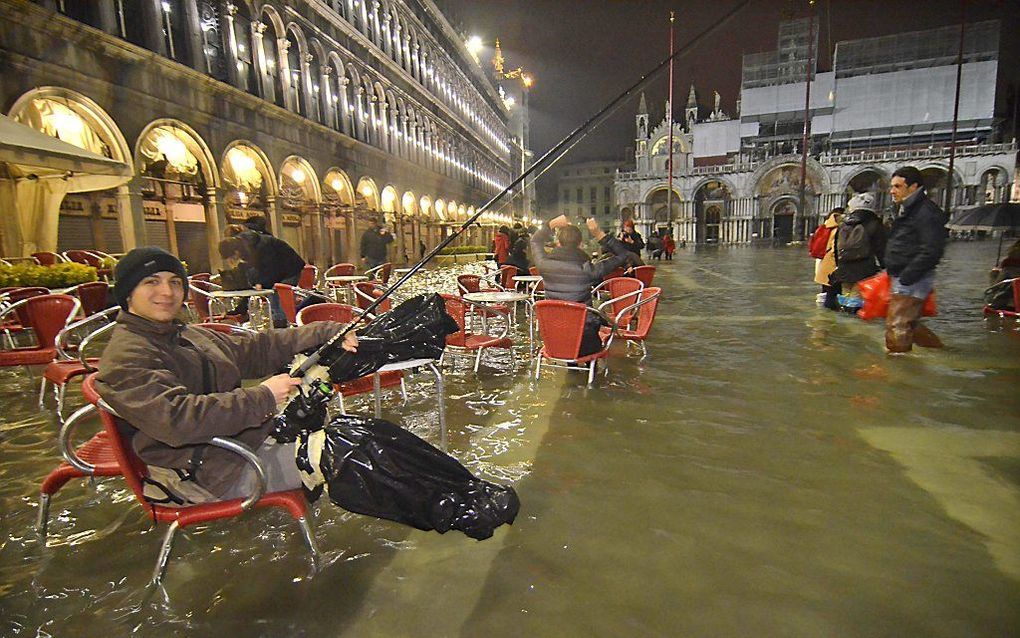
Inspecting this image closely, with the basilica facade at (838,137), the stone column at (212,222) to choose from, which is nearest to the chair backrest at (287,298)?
the stone column at (212,222)

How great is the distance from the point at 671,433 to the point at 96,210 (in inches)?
640

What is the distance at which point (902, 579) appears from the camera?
2148mm

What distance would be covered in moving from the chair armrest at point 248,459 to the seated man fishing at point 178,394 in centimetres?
4

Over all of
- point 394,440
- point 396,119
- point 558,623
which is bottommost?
point 558,623

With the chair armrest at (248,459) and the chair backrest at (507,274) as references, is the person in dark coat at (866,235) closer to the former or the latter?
the chair backrest at (507,274)

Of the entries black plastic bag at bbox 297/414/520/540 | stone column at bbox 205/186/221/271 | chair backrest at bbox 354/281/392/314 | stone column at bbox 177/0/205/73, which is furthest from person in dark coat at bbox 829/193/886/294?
stone column at bbox 177/0/205/73

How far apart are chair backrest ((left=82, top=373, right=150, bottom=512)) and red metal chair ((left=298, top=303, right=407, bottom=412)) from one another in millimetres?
1468

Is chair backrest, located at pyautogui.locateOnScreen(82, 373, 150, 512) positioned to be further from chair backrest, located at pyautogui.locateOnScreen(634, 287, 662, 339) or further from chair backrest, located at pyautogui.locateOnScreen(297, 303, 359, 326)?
chair backrest, located at pyautogui.locateOnScreen(634, 287, 662, 339)

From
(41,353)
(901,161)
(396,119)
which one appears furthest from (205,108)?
(901,161)

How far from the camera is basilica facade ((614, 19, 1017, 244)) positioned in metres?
Answer: 48.7

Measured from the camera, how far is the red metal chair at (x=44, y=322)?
4.19m

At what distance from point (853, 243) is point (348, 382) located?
7312mm

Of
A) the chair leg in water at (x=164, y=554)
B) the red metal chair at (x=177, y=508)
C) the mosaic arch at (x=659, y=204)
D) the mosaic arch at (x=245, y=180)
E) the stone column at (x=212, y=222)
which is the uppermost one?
the mosaic arch at (x=659, y=204)

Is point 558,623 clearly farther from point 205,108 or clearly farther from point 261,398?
point 205,108
